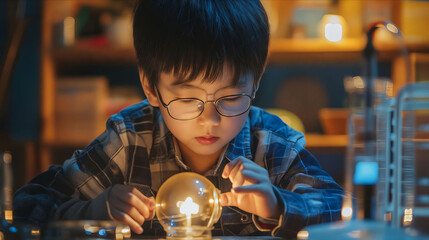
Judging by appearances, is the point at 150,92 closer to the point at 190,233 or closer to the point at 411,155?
the point at 190,233

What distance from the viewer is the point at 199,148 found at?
0.80 meters

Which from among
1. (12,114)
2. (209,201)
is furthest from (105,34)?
(209,201)

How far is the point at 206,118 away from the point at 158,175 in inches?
7.4

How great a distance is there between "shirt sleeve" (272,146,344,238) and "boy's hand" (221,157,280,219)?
0.06ft

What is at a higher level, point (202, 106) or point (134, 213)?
point (202, 106)

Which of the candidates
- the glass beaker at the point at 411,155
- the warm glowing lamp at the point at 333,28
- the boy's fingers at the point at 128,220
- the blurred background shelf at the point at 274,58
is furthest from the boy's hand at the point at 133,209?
the warm glowing lamp at the point at 333,28

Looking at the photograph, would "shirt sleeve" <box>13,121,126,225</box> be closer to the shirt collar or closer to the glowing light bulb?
the shirt collar

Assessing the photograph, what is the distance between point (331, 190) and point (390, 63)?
1.60 meters

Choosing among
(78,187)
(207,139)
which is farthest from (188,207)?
(78,187)

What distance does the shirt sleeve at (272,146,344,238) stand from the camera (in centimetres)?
70

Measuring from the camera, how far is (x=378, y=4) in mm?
2105

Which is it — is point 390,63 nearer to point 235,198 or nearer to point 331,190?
point 331,190

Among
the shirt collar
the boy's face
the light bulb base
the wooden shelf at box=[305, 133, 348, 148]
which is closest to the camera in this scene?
the light bulb base

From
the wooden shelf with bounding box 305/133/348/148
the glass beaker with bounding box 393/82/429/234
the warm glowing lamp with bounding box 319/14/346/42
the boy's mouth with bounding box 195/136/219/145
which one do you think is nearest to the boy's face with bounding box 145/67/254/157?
the boy's mouth with bounding box 195/136/219/145
